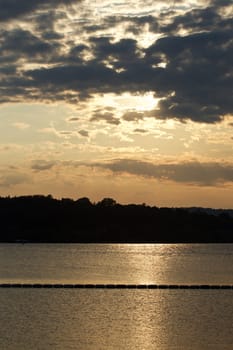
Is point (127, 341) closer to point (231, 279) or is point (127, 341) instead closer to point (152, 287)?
point (152, 287)

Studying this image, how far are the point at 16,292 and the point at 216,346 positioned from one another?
1341 inches

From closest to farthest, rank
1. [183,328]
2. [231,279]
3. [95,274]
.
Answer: [183,328] < [231,279] < [95,274]

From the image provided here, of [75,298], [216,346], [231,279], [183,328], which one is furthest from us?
[231,279]

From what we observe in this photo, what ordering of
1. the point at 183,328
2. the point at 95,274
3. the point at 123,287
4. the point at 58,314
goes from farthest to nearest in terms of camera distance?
the point at 95,274
the point at 123,287
the point at 58,314
the point at 183,328

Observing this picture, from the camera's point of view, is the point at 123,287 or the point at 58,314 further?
the point at 123,287

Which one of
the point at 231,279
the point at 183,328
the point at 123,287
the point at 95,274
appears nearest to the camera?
the point at 183,328

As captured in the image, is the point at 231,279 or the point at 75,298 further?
the point at 231,279

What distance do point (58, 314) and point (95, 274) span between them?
5305 cm

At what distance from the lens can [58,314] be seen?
5666 cm

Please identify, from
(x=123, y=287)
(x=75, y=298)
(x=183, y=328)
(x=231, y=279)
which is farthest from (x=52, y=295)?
(x=231, y=279)

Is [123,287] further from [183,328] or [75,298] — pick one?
[183,328]

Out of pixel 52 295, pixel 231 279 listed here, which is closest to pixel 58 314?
pixel 52 295

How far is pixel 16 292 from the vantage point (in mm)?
73438

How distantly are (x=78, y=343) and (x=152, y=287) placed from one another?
41.2m
